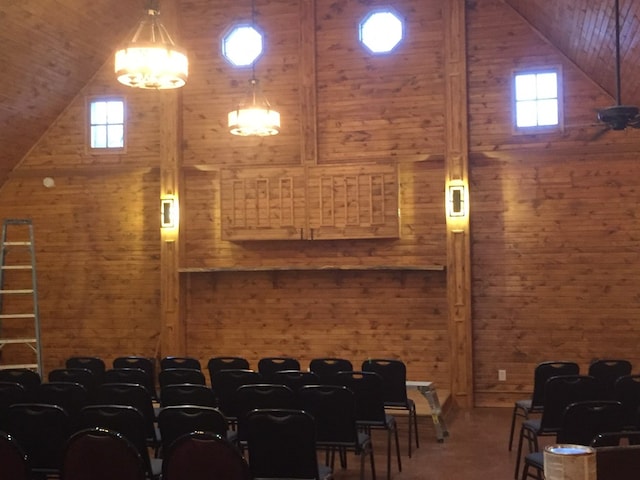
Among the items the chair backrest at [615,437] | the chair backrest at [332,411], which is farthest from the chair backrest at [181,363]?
the chair backrest at [615,437]

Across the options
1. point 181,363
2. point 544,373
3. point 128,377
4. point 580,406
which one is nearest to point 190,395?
point 128,377

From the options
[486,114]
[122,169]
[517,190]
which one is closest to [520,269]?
[517,190]

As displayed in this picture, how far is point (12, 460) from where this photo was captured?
4238 millimetres

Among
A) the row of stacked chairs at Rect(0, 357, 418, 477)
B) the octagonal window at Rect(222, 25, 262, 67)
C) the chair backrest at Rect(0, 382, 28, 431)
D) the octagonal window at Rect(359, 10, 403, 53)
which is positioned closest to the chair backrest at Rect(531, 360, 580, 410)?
the row of stacked chairs at Rect(0, 357, 418, 477)

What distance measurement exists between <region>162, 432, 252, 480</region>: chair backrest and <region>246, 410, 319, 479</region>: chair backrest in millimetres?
666

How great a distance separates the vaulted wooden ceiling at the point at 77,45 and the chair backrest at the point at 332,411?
183 inches

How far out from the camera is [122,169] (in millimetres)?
11750

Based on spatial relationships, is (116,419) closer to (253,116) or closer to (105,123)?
(253,116)

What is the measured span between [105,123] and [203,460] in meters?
8.88

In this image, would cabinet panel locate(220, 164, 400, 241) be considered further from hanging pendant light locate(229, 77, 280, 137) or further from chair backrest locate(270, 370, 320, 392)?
chair backrest locate(270, 370, 320, 392)

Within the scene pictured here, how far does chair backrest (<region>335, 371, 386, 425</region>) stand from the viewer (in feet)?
20.7

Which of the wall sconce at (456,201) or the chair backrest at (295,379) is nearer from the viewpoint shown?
the chair backrest at (295,379)

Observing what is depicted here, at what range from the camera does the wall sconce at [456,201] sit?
10.4m

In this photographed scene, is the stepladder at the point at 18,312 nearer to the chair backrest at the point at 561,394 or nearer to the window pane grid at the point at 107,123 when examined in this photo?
the window pane grid at the point at 107,123
